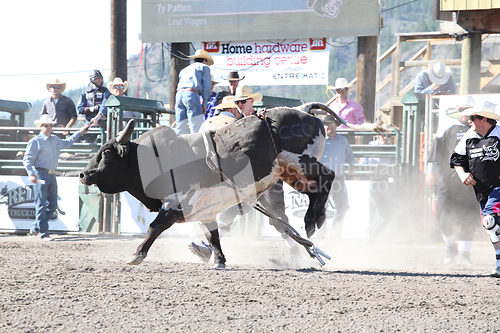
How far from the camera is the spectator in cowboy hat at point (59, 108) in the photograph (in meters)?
10.5

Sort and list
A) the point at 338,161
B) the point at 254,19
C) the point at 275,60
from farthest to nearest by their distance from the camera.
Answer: the point at 275,60, the point at 254,19, the point at 338,161

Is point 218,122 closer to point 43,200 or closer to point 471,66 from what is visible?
point 43,200

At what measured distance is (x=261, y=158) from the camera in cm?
559

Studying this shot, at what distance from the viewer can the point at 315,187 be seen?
19.2ft

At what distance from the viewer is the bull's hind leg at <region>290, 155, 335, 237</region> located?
19.1ft

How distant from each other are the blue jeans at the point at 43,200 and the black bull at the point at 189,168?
384cm

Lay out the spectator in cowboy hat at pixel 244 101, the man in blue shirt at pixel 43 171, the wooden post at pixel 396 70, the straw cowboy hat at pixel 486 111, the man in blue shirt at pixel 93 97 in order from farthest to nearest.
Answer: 1. the wooden post at pixel 396 70
2. the man in blue shirt at pixel 93 97
3. the man in blue shirt at pixel 43 171
4. the spectator in cowboy hat at pixel 244 101
5. the straw cowboy hat at pixel 486 111

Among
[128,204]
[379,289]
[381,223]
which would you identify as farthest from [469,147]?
[128,204]

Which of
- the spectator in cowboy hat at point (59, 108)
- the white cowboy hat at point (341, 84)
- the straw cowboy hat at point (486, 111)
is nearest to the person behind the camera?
the straw cowboy hat at point (486, 111)

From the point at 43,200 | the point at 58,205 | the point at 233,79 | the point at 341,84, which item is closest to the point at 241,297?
the point at 233,79

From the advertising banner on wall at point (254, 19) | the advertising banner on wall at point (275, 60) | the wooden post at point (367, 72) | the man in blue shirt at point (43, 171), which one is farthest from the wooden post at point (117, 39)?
the wooden post at point (367, 72)

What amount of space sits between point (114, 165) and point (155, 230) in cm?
78

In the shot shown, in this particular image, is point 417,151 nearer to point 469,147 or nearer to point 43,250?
point 469,147

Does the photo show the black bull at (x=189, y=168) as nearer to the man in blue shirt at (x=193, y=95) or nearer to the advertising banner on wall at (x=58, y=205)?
the man in blue shirt at (x=193, y=95)
